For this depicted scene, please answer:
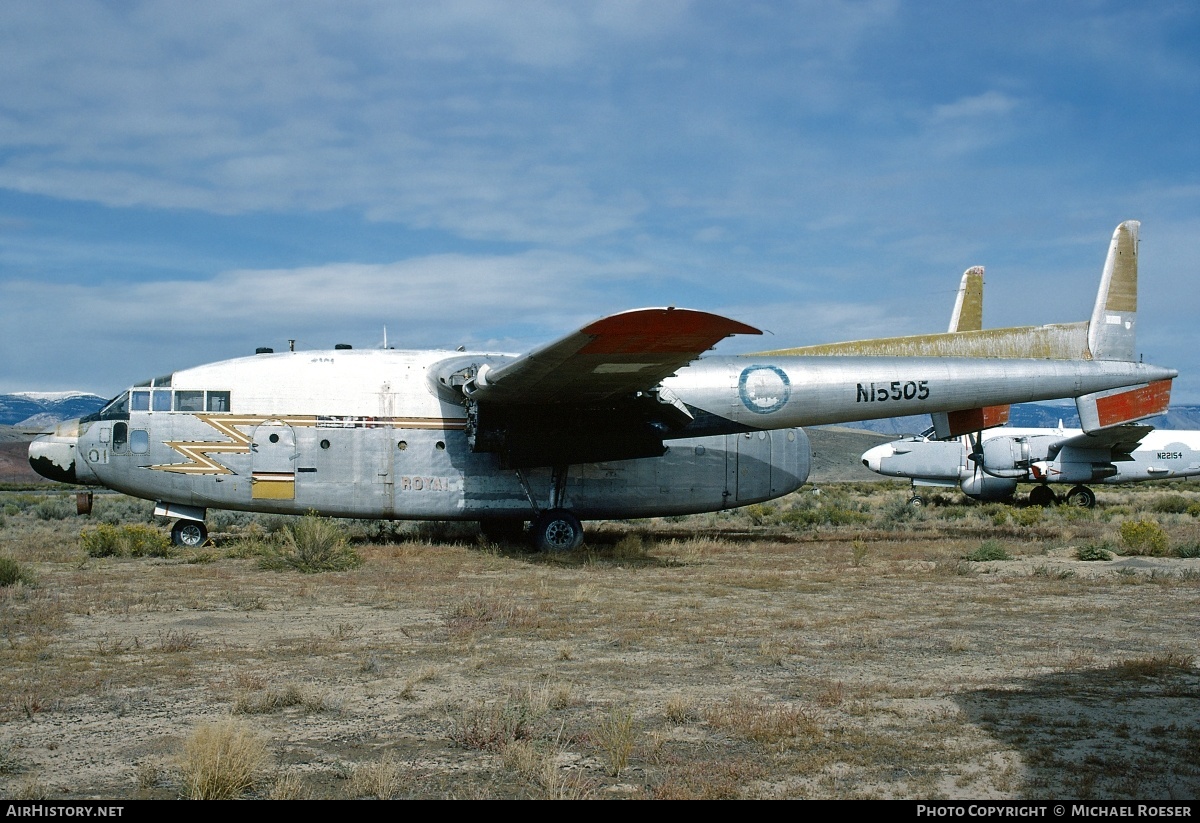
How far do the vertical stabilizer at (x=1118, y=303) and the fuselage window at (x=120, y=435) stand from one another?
17939 millimetres

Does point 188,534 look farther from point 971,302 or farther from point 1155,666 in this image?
point 971,302

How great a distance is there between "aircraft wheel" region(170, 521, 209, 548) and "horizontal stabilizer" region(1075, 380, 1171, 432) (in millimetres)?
16884

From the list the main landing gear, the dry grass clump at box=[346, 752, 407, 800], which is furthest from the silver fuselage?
the dry grass clump at box=[346, 752, 407, 800]

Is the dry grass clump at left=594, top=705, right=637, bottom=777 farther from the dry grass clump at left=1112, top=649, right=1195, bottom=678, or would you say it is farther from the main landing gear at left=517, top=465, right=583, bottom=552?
the main landing gear at left=517, top=465, right=583, bottom=552

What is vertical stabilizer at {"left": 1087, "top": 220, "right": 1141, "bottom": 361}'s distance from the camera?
62.1ft

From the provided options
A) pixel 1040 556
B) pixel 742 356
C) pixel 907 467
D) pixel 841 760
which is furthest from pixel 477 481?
pixel 907 467

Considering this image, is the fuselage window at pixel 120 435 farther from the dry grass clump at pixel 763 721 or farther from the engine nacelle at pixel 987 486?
the engine nacelle at pixel 987 486

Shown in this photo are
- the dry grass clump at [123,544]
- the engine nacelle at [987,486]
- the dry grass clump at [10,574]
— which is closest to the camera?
the dry grass clump at [10,574]

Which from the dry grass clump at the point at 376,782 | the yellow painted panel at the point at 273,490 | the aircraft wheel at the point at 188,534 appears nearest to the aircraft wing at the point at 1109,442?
the yellow painted panel at the point at 273,490

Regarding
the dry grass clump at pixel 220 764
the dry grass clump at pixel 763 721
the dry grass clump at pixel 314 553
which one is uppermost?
the dry grass clump at pixel 314 553

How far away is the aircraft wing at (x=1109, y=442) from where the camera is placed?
31.8 meters

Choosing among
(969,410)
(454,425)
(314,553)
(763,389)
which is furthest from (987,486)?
(314,553)

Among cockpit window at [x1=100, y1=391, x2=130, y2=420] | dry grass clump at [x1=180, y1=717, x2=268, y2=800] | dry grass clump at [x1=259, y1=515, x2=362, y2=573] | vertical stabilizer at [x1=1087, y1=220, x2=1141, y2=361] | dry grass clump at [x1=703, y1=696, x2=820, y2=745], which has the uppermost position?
vertical stabilizer at [x1=1087, y1=220, x2=1141, y2=361]

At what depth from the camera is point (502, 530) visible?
1891 centimetres
